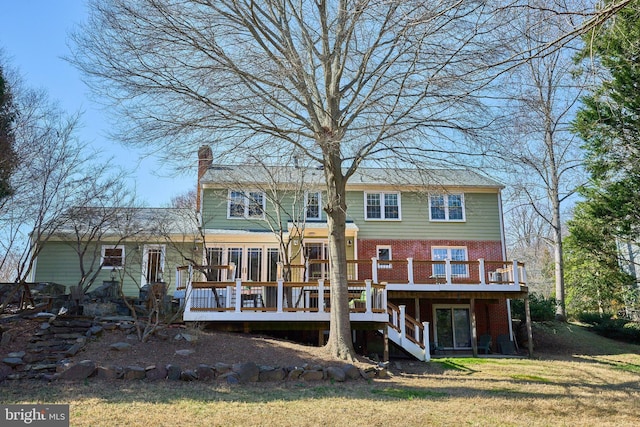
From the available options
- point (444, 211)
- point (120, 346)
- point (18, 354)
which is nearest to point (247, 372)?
point (120, 346)

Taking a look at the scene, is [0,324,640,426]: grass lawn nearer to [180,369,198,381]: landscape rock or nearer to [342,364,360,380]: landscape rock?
[180,369,198,381]: landscape rock

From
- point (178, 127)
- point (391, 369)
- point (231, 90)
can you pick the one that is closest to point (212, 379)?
point (391, 369)

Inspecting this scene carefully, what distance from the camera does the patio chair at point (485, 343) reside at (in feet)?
57.4

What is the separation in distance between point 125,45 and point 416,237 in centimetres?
1323

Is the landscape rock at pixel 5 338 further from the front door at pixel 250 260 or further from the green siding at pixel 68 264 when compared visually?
the front door at pixel 250 260

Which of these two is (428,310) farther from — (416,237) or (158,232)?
(158,232)

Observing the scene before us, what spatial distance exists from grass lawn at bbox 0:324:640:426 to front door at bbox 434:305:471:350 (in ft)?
25.4

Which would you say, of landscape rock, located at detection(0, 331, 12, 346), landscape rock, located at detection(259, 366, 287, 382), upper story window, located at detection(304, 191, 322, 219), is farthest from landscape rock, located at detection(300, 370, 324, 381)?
upper story window, located at detection(304, 191, 322, 219)

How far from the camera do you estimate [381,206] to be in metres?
19.6

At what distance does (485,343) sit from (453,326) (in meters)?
1.28

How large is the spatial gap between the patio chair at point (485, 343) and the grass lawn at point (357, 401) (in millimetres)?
6978

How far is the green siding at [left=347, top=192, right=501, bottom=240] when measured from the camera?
19359 mm

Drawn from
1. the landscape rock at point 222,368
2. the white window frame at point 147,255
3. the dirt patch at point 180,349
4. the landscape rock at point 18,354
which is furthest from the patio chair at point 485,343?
the landscape rock at point 18,354

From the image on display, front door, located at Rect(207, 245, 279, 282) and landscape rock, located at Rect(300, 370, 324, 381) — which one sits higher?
front door, located at Rect(207, 245, 279, 282)
